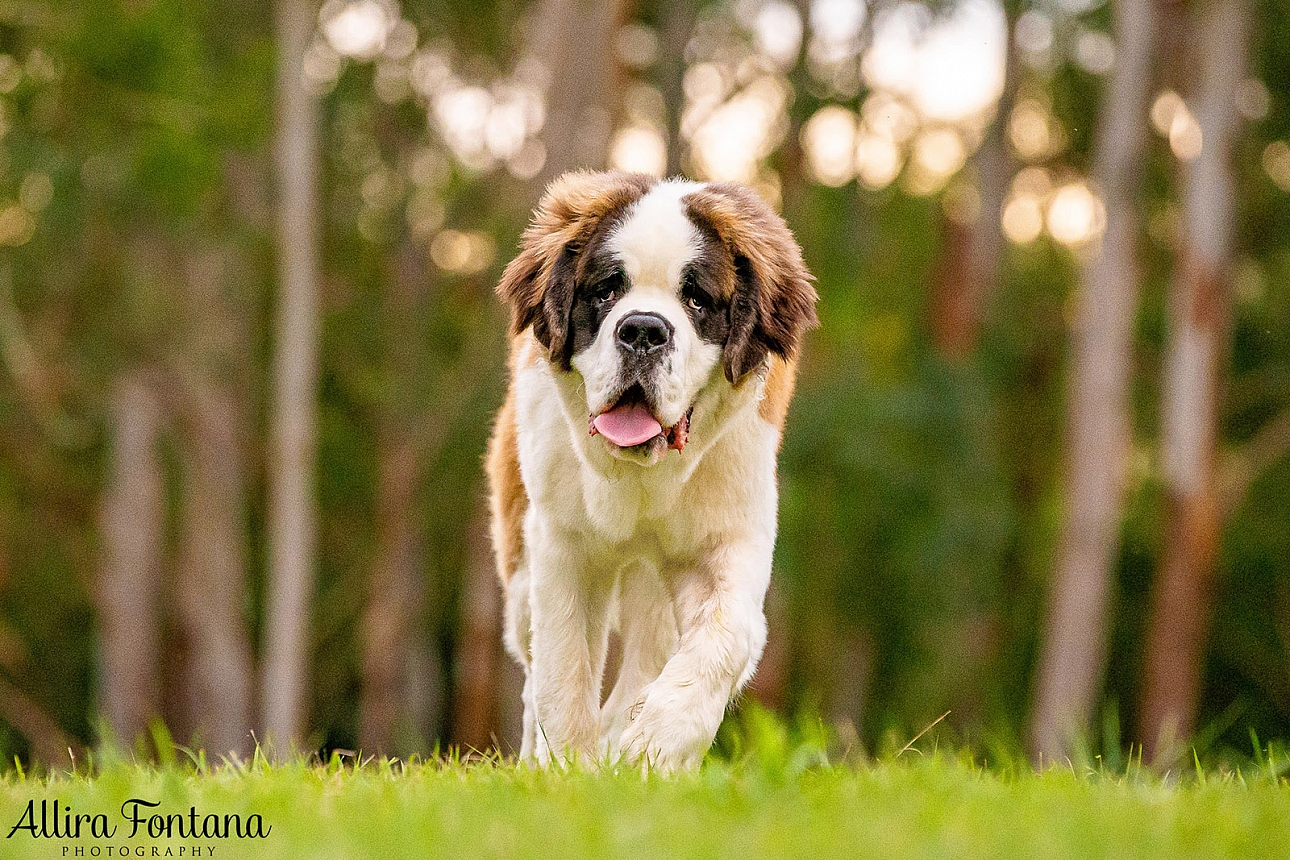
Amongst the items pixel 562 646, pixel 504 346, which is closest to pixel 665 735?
pixel 562 646

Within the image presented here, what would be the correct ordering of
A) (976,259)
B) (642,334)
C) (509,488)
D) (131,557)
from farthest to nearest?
1. (976,259)
2. (131,557)
3. (509,488)
4. (642,334)

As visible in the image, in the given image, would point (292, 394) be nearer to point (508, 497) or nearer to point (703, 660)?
point (508, 497)

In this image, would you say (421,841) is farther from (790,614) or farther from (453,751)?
(790,614)

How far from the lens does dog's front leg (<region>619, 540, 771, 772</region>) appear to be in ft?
14.5

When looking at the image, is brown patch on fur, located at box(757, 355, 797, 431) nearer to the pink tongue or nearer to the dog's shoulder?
the pink tongue

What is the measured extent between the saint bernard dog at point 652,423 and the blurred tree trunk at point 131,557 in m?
18.4

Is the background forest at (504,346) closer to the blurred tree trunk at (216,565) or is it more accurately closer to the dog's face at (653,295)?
the blurred tree trunk at (216,565)

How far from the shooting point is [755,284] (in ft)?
16.6

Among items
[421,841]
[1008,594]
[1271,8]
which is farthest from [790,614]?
[421,841]

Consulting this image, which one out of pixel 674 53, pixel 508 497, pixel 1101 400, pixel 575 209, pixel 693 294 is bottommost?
pixel 1101 400

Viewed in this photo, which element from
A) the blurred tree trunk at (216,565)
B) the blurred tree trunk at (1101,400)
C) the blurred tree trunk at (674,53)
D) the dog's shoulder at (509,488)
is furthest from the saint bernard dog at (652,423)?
the blurred tree trunk at (216,565)

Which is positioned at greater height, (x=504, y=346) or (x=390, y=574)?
(x=504, y=346)

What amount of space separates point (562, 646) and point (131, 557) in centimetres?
1936

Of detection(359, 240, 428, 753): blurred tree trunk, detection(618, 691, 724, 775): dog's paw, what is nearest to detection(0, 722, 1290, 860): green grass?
detection(618, 691, 724, 775): dog's paw
